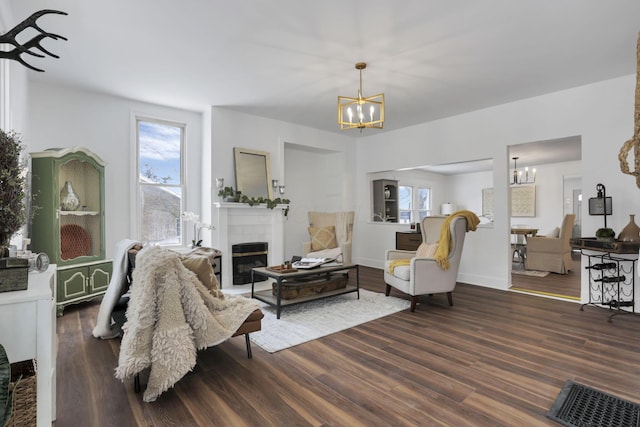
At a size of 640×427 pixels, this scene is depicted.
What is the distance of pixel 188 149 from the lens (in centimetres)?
531

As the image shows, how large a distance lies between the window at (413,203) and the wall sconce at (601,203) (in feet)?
12.7

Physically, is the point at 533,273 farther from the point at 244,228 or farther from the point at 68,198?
the point at 68,198

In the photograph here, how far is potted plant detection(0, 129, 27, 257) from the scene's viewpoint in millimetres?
1294

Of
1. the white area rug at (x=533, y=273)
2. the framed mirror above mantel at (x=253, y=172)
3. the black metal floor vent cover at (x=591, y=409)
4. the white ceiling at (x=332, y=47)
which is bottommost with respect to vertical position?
the black metal floor vent cover at (x=591, y=409)

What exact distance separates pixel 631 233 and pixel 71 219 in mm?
6322

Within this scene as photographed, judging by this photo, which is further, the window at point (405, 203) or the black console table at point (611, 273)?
the window at point (405, 203)

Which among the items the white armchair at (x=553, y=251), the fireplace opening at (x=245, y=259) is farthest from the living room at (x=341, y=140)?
the white armchair at (x=553, y=251)

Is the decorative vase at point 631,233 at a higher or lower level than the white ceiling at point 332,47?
lower

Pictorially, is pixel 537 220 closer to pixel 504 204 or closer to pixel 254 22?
pixel 504 204

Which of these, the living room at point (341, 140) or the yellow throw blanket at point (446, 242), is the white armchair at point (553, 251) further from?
the yellow throw blanket at point (446, 242)

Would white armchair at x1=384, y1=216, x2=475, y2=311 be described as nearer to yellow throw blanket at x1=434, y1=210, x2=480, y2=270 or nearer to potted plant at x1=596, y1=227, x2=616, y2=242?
yellow throw blanket at x1=434, y1=210, x2=480, y2=270

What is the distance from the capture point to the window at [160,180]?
491 centimetres

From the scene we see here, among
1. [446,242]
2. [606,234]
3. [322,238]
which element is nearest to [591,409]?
[446,242]

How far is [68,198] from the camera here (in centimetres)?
393
